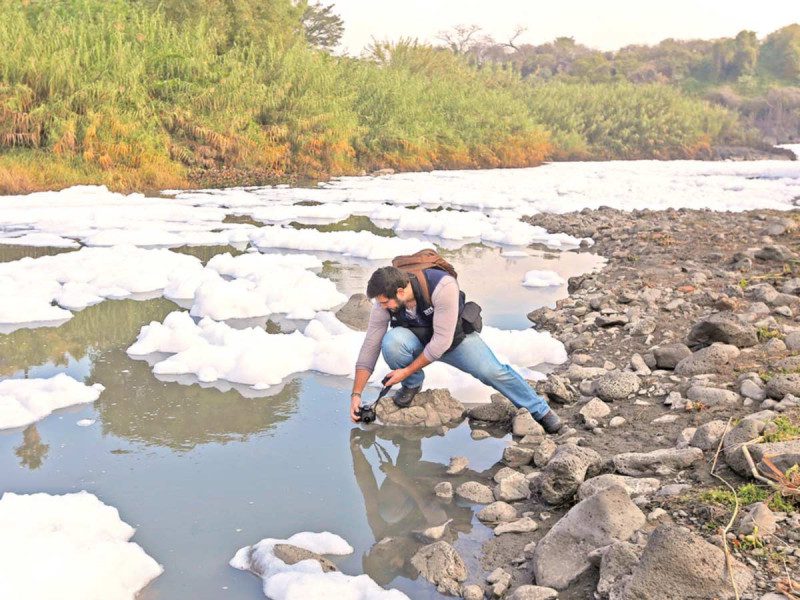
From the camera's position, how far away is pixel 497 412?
4.29 meters

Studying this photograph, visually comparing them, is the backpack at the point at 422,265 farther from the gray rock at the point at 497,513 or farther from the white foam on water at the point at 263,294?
the white foam on water at the point at 263,294

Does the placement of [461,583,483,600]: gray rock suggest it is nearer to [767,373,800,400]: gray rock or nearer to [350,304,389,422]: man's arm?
[350,304,389,422]: man's arm

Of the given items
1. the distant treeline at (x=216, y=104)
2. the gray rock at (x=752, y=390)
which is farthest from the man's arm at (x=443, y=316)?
the distant treeline at (x=216, y=104)

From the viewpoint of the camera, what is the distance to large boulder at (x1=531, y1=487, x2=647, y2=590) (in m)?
2.70

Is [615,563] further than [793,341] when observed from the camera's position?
No

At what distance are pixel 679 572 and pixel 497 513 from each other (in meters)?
0.98

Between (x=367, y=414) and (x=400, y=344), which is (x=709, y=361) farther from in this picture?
(x=367, y=414)

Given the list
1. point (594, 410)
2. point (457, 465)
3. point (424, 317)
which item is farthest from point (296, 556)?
point (594, 410)

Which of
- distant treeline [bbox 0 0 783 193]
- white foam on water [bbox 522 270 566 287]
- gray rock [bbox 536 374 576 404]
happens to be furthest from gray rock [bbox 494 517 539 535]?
distant treeline [bbox 0 0 783 193]

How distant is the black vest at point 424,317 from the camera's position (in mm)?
3918

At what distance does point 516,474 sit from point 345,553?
929mm

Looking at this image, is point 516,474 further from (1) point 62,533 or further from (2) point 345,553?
(1) point 62,533

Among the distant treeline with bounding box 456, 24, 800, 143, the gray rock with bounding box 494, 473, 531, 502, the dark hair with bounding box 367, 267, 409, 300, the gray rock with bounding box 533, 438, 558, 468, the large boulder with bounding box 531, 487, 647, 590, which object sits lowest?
the gray rock with bounding box 494, 473, 531, 502

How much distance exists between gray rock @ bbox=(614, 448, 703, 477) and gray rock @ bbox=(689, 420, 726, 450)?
0.06 metres
